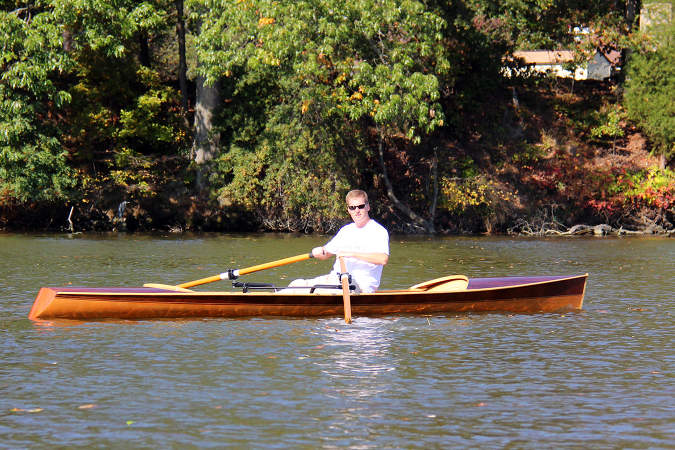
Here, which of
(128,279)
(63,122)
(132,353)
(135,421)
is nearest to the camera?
(135,421)

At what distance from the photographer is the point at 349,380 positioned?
30.5 ft

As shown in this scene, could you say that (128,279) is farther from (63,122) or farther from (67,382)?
(63,122)

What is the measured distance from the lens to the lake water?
7.52 m

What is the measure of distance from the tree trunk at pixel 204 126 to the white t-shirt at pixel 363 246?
1978cm

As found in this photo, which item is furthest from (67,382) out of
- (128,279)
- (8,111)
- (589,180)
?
(589,180)

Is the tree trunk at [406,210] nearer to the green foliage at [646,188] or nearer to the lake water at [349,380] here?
the green foliage at [646,188]

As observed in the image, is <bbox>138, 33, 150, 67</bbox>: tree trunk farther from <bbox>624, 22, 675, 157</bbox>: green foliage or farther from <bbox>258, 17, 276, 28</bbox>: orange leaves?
<bbox>624, 22, 675, 157</bbox>: green foliage

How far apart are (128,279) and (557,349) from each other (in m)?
9.12

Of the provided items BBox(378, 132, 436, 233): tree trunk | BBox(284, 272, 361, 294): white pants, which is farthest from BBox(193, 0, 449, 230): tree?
BBox(284, 272, 361, 294): white pants

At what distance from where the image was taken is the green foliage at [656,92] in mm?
32906

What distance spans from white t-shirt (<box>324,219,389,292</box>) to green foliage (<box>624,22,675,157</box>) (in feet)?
74.8

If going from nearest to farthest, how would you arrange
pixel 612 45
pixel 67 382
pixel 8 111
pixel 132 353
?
pixel 67 382, pixel 132 353, pixel 8 111, pixel 612 45

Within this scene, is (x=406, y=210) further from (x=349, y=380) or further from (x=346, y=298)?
(x=349, y=380)

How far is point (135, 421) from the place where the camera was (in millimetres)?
7828
